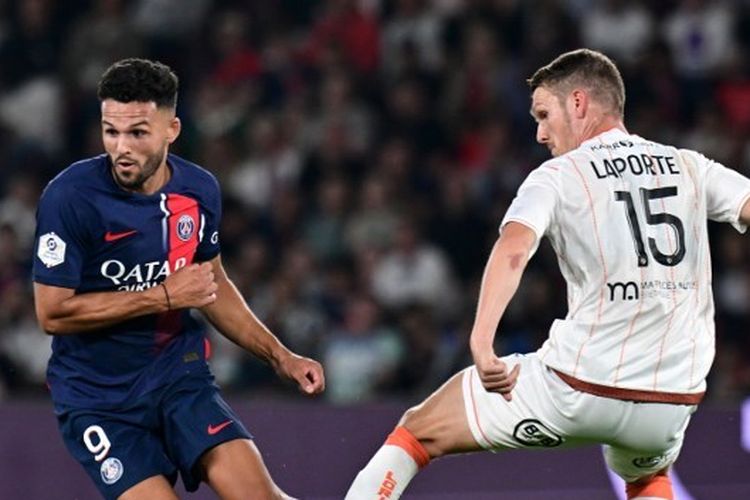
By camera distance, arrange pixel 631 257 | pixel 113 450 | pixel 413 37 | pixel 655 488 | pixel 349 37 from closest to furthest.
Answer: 1. pixel 631 257
2. pixel 113 450
3. pixel 655 488
4. pixel 413 37
5. pixel 349 37

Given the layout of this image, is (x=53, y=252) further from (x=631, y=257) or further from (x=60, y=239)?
(x=631, y=257)

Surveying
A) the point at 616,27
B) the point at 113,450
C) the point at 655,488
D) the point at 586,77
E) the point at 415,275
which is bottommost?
the point at 415,275

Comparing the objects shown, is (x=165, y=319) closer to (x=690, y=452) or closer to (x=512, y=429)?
(x=512, y=429)

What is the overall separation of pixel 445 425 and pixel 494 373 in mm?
720

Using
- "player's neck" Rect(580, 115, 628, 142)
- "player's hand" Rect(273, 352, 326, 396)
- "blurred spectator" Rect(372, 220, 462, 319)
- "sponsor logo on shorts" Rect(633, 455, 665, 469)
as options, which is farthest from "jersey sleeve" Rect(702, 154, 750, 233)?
"blurred spectator" Rect(372, 220, 462, 319)

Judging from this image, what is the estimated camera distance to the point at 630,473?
6180 mm

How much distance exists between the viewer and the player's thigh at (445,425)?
5867 mm

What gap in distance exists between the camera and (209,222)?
19.8 ft

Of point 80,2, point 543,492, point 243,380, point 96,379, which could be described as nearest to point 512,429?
point 96,379

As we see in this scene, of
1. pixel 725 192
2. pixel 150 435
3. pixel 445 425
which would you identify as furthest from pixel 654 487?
pixel 150 435

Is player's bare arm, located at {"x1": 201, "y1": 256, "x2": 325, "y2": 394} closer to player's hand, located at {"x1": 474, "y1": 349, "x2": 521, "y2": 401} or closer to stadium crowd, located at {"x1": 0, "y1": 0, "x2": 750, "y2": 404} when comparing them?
player's hand, located at {"x1": 474, "y1": 349, "x2": 521, "y2": 401}

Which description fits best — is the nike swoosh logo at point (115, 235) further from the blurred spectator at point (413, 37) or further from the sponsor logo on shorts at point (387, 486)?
the blurred spectator at point (413, 37)

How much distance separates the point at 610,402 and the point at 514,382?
0.48 m

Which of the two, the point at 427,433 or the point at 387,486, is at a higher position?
the point at 427,433
